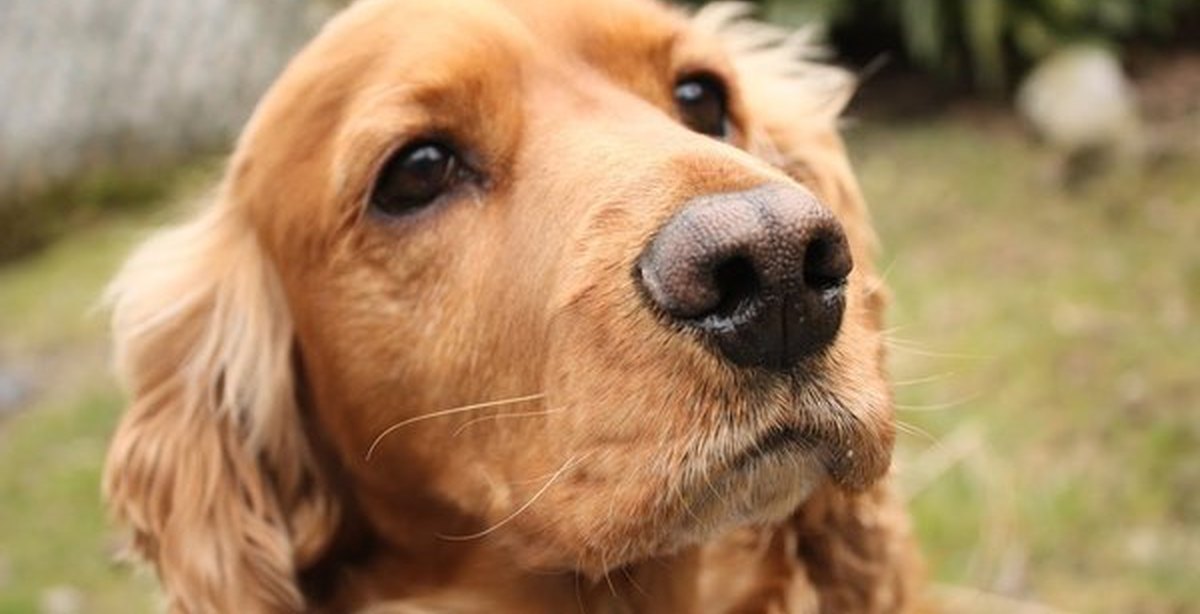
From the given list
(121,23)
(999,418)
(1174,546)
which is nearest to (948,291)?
(999,418)

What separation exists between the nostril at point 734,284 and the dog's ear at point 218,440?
1.43 meters

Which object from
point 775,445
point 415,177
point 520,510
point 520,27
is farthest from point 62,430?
point 775,445

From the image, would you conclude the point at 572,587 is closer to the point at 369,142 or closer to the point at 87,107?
the point at 369,142

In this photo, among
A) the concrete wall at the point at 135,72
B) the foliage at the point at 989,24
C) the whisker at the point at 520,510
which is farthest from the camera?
the concrete wall at the point at 135,72

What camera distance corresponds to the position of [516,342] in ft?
9.14

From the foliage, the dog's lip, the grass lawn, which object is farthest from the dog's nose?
the foliage

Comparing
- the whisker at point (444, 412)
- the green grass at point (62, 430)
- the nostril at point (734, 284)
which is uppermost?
the nostril at point (734, 284)

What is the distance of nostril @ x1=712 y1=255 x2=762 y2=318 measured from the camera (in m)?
2.26

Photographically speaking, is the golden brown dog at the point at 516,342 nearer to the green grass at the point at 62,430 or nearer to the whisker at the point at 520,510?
the whisker at the point at 520,510

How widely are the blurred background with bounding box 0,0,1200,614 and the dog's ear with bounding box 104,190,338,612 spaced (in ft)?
2.04

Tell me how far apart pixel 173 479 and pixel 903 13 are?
743 centimetres

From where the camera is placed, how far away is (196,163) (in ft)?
37.9

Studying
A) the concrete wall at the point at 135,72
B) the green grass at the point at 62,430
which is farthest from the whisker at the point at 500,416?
the concrete wall at the point at 135,72

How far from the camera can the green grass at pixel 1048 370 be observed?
523 cm
